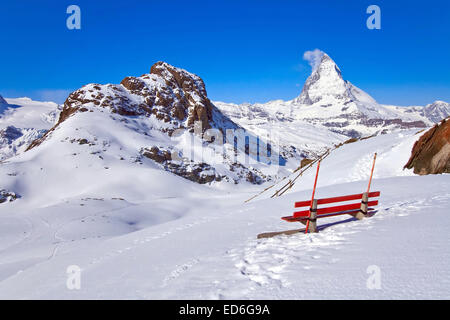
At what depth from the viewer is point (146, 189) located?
69.4 m

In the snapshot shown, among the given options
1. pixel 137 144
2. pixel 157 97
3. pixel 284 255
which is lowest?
pixel 284 255

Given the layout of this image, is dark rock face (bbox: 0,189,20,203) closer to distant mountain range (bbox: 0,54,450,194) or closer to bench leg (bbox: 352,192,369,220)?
distant mountain range (bbox: 0,54,450,194)

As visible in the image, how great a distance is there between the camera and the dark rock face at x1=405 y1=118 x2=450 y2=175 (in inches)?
747

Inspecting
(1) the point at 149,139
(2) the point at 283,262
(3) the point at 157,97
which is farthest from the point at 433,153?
(3) the point at 157,97

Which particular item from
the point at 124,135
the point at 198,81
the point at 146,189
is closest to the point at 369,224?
the point at 146,189

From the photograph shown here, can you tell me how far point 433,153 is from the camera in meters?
19.9

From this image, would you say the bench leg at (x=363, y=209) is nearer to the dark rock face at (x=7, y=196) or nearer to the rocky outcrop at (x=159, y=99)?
the dark rock face at (x=7, y=196)

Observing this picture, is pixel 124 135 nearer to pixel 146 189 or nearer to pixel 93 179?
pixel 93 179

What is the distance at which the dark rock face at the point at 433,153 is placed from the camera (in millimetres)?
18984

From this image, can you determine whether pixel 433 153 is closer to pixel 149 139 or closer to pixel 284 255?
pixel 284 255

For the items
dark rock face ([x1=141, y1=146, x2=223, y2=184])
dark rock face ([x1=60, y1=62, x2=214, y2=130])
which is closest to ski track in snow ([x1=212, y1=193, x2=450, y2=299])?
dark rock face ([x1=141, y1=146, x2=223, y2=184])

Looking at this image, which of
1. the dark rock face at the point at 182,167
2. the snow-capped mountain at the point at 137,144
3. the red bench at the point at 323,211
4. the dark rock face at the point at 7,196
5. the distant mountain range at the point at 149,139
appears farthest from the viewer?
the dark rock face at the point at 182,167

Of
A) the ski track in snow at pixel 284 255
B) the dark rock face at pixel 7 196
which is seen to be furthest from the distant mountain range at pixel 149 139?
the ski track in snow at pixel 284 255
